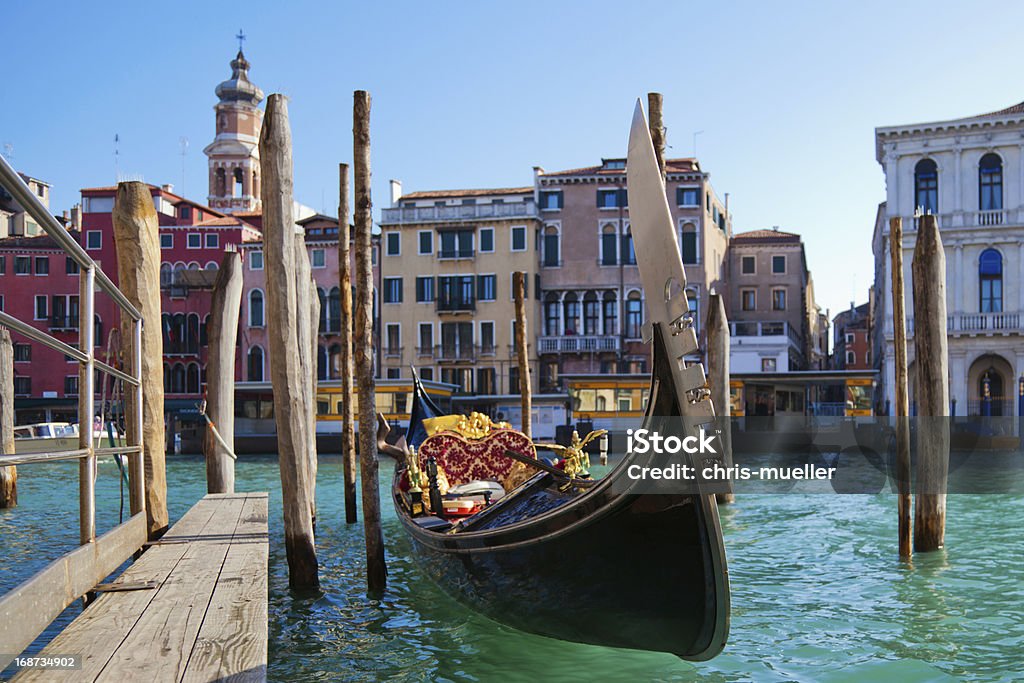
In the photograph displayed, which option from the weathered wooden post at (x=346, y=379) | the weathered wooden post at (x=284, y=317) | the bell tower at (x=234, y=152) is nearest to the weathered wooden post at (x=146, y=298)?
the weathered wooden post at (x=284, y=317)

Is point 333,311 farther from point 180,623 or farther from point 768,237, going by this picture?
point 180,623

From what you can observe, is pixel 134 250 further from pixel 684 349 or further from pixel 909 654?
pixel 909 654

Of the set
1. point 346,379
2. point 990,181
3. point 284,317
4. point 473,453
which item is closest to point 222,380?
point 284,317

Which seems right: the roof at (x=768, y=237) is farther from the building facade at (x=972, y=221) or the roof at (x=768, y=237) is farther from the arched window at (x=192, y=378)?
the arched window at (x=192, y=378)

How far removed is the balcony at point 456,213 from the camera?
28.2 metres

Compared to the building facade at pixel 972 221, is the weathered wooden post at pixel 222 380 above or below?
below

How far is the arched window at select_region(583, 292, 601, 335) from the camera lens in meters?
28.2

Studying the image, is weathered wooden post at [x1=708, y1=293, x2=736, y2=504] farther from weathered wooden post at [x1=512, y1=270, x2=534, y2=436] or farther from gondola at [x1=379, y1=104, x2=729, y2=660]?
gondola at [x1=379, y1=104, x2=729, y2=660]

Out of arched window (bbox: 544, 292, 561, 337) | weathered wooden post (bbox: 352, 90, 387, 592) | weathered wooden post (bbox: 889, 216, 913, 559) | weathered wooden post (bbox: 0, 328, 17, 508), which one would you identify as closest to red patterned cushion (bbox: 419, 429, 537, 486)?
weathered wooden post (bbox: 352, 90, 387, 592)

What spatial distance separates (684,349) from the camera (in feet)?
11.4

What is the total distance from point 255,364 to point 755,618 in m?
24.7

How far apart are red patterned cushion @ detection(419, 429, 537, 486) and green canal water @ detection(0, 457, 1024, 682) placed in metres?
0.81

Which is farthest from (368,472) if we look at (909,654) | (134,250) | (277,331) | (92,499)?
(92,499)

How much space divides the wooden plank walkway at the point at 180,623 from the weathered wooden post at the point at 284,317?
172 cm
